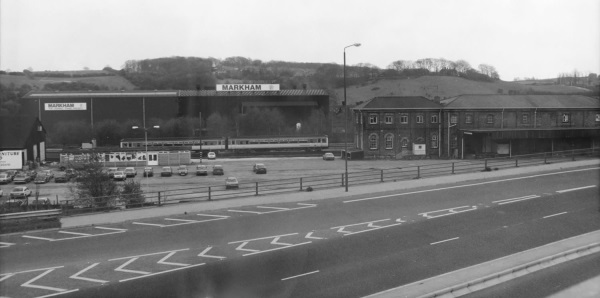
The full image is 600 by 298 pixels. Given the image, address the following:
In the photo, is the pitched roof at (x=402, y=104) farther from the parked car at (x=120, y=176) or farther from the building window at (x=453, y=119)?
the parked car at (x=120, y=176)

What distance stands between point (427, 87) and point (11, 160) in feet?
33.5

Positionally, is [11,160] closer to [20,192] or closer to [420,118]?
[20,192]

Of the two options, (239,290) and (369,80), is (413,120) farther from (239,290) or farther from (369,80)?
(239,290)

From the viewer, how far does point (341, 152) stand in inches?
568

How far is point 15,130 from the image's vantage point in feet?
28.0

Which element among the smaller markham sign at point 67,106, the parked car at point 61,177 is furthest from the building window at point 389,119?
the parked car at point 61,177

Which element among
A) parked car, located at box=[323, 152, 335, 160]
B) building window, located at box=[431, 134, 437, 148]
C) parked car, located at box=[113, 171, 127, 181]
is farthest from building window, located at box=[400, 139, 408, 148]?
parked car, located at box=[113, 171, 127, 181]

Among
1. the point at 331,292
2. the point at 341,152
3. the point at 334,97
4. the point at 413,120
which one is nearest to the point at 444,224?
the point at 331,292

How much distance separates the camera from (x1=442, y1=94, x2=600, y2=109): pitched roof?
1772 cm

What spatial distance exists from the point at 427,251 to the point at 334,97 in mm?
6666

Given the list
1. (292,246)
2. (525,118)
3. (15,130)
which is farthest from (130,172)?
(525,118)

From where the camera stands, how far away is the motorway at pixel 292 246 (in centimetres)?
462

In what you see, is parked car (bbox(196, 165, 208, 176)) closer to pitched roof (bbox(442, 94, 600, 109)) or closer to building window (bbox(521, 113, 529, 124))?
pitched roof (bbox(442, 94, 600, 109))

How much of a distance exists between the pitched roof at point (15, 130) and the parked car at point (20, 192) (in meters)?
1.37
